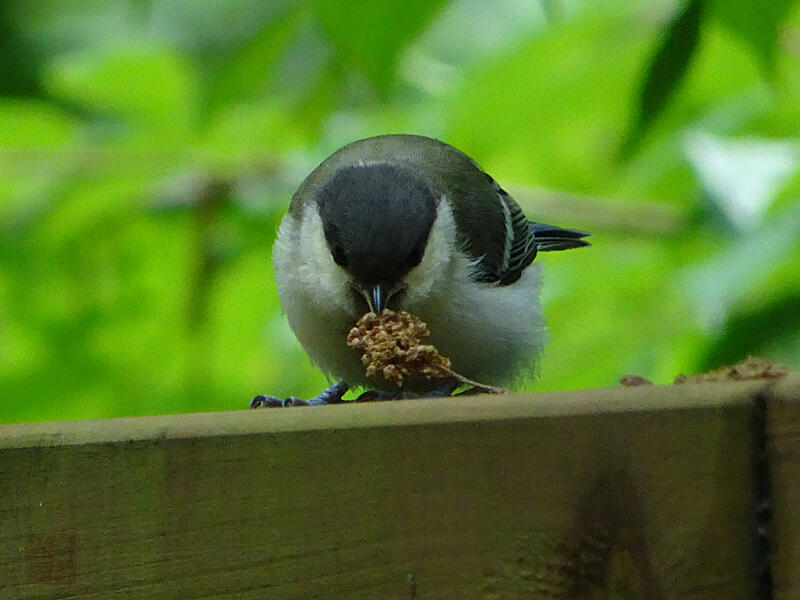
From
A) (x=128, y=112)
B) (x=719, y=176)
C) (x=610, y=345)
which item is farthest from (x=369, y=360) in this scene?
(x=128, y=112)

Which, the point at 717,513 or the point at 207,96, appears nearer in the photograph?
the point at 717,513

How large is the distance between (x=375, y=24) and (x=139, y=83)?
2.75 ft

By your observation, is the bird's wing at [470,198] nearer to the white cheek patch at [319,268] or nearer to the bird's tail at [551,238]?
the bird's tail at [551,238]

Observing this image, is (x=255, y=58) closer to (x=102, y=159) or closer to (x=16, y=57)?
(x=102, y=159)

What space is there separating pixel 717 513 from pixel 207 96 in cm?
126

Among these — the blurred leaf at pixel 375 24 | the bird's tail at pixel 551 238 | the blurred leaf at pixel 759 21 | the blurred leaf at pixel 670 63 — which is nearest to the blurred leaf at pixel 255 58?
the blurred leaf at pixel 375 24

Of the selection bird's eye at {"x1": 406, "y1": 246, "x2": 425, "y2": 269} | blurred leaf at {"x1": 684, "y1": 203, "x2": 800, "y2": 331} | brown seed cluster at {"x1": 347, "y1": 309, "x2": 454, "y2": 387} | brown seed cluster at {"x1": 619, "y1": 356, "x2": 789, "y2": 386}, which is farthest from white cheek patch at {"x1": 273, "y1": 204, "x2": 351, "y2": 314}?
brown seed cluster at {"x1": 619, "y1": 356, "x2": 789, "y2": 386}

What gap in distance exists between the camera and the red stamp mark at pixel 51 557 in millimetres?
887

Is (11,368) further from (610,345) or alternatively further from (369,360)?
(610,345)

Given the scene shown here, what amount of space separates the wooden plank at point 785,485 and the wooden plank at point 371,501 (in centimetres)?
1

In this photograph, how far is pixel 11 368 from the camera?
217 cm

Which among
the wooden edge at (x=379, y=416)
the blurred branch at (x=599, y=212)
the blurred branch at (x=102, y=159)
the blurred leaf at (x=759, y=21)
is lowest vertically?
the wooden edge at (x=379, y=416)

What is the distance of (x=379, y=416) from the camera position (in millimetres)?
911

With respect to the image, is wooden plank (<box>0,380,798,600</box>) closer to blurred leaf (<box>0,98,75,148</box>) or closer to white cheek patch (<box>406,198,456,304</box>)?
white cheek patch (<box>406,198,456,304</box>)
